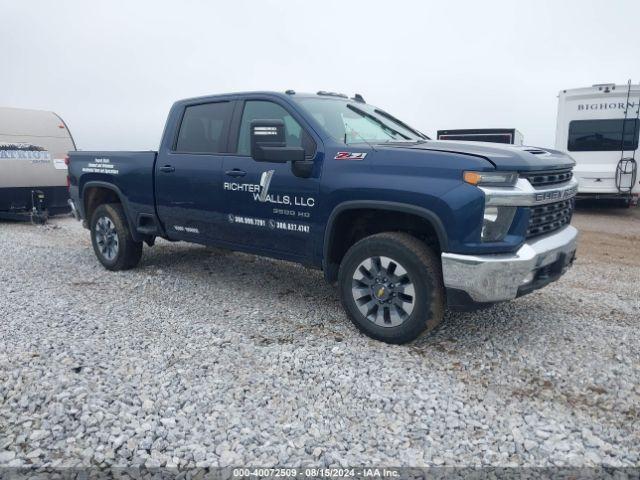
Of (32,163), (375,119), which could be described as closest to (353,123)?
(375,119)

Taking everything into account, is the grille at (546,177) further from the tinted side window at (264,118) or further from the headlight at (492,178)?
the tinted side window at (264,118)

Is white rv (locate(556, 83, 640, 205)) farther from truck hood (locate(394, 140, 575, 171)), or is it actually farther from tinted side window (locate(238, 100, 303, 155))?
tinted side window (locate(238, 100, 303, 155))

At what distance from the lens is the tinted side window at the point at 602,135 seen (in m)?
11.2

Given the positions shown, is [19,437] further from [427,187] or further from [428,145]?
[428,145]

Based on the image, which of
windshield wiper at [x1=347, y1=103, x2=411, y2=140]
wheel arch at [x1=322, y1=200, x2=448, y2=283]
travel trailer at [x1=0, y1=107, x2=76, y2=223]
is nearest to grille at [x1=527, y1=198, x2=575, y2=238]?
wheel arch at [x1=322, y1=200, x2=448, y2=283]

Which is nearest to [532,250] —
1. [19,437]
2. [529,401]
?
[529,401]

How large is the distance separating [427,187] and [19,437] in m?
2.94

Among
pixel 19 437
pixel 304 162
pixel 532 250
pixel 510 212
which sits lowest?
pixel 19 437

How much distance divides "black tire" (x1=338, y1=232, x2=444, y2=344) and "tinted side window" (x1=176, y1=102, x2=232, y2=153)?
75.8 inches

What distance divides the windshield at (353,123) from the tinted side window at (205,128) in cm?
92

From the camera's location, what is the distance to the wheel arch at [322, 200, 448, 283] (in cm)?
363

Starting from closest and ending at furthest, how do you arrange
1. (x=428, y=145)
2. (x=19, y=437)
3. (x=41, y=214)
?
(x=19, y=437), (x=428, y=145), (x=41, y=214)

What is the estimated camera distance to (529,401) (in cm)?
321

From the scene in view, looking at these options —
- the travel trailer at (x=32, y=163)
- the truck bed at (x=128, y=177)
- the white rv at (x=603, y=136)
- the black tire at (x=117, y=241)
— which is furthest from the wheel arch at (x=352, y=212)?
the white rv at (x=603, y=136)
